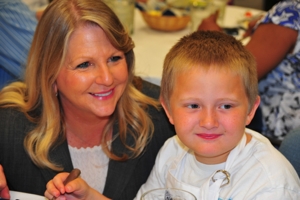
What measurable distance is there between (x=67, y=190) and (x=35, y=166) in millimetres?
513

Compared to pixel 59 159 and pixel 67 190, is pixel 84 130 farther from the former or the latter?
pixel 67 190

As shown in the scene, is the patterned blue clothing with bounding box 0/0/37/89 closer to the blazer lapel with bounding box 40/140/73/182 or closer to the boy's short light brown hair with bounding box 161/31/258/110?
the blazer lapel with bounding box 40/140/73/182

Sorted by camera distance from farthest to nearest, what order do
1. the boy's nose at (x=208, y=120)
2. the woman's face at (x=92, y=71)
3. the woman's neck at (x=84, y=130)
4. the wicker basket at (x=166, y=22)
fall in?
1. the wicker basket at (x=166, y=22)
2. the woman's neck at (x=84, y=130)
3. the woman's face at (x=92, y=71)
4. the boy's nose at (x=208, y=120)

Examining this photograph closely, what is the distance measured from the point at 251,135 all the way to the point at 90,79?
2.20ft

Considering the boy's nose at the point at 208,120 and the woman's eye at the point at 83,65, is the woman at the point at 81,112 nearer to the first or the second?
the woman's eye at the point at 83,65

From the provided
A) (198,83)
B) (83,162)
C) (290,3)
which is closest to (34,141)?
(83,162)

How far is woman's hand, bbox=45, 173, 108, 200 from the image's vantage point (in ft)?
3.58

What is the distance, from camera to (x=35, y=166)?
1549 mm

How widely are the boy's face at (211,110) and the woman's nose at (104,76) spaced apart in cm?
33

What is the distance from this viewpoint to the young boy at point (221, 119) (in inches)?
42.4

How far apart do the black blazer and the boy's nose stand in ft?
1.93

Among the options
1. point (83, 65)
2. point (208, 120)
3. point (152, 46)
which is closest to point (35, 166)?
point (83, 65)

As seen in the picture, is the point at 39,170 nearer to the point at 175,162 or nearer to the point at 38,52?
the point at 38,52

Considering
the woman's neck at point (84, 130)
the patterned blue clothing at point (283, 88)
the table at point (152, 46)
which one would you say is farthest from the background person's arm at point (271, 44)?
the woman's neck at point (84, 130)
